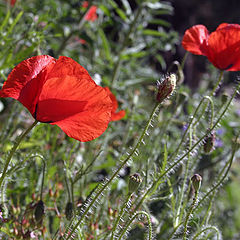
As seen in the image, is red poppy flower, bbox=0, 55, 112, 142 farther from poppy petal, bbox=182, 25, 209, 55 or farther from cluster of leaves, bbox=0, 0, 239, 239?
poppy petal, bbox=182, 25, 209, 55

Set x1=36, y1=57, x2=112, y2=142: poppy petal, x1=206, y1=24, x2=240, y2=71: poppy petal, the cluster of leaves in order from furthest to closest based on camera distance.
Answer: x1=206, y1=24, x2=240, y2=71: poppy petal < the cluster of leaves < x1=36, y1=57, x2=112, y2=142: poppy petal

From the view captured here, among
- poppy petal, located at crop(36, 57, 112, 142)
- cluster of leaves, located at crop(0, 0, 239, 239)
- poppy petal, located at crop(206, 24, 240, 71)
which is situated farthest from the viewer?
poppy petal, located at crop(206, 24, 240, 71)

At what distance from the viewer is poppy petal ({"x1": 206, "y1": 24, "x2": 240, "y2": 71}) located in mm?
821

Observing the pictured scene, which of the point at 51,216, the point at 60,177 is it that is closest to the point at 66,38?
the point at 60,177

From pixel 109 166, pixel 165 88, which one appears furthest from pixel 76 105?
pixel 109 166

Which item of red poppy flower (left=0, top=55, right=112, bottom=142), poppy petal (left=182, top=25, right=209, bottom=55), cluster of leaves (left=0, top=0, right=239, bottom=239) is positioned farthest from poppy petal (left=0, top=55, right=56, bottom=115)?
poppy petal (left=182, top=25, right=209, bottom=55)

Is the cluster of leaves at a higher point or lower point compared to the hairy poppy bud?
lower

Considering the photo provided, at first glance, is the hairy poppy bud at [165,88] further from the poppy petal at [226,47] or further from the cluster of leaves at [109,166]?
the poppy petal at [226,47]

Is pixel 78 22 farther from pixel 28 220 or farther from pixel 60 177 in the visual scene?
pixel 28 220

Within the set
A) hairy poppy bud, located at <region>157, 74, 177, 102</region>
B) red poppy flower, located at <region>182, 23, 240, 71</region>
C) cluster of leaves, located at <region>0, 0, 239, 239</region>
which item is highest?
hairy poppy bud, located at <region>157, 74, 177, 102</region>

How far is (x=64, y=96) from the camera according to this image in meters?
0.57

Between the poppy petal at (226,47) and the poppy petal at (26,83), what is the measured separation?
0.41m

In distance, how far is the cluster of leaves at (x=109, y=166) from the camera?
705 millimetres

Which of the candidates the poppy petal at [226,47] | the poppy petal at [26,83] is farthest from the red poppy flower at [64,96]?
the poppy petal at [226,47]
